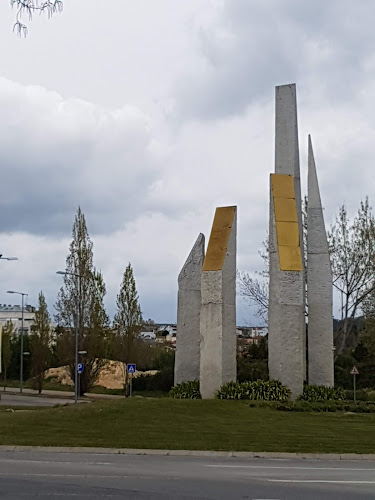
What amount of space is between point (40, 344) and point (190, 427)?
3382 centimetres

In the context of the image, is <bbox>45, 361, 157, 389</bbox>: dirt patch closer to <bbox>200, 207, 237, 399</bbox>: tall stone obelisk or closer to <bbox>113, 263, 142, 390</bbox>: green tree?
<bbox>113, 263, 142, 390</bbox>: green tree

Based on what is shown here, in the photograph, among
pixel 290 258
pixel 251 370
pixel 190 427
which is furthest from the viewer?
pixel 251 370

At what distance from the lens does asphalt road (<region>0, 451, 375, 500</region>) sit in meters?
9.62

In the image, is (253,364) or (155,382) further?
(155,382)

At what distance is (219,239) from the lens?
1097 inches

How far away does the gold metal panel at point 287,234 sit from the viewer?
26.8 metres

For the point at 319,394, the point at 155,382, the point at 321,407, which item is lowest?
the point at 155,382

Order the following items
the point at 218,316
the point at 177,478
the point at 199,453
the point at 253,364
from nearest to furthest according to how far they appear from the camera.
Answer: the point at 177,478, the point at 199,453, the point at 218,316, the point at 253,364

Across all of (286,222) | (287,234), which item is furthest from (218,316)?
(286,222)

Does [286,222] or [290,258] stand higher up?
[286,222]

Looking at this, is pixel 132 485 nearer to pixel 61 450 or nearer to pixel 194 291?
pixel 61 450

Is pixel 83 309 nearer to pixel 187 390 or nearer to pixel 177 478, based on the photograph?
pixel 187 390

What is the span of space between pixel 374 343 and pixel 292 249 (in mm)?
16571

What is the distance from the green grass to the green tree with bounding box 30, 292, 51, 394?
2903 cm
